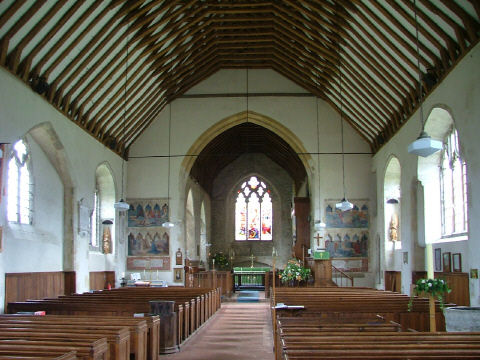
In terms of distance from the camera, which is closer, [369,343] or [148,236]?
[369,343]

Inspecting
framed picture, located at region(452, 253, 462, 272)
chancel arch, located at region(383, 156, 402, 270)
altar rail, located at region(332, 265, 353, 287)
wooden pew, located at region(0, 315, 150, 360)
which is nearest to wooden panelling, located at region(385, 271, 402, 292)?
chancel arch, located at region(383, 156, 402, 270)

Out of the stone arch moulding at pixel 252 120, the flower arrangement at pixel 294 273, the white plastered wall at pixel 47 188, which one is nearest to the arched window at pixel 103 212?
the white plastered wall at pixel 47 188

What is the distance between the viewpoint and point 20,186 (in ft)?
40.8

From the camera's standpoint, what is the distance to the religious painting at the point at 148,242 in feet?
61.2

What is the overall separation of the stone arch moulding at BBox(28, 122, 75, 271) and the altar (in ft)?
34.0

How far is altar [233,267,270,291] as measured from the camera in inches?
931

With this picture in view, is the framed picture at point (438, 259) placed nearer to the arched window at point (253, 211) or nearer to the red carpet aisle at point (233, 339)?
the red carpet aisle at point (233, 339)

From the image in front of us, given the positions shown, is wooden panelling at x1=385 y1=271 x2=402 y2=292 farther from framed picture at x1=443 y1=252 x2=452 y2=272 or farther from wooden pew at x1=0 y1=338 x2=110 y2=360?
wooden pew at x1=0 y1=338 x2=110 y2=360

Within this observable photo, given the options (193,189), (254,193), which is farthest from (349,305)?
(254,193)

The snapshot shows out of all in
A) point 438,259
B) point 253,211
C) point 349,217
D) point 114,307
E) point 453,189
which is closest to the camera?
point 114,307

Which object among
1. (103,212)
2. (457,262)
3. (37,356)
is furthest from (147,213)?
(37,356)

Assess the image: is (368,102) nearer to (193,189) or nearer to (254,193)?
(193,189)

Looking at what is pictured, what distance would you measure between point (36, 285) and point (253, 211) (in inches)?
692

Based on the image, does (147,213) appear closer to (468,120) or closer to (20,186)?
(20,186)
